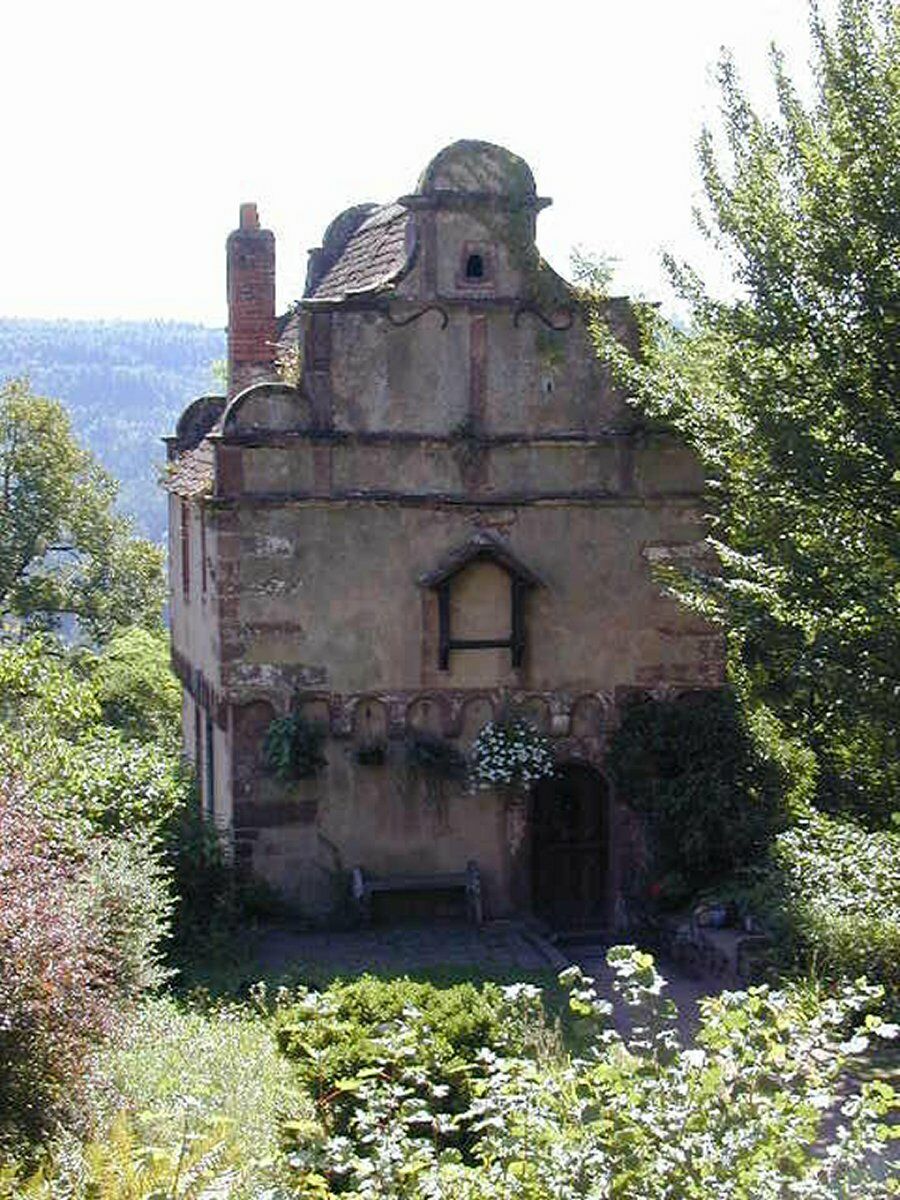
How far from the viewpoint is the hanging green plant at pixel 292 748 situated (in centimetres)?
1723

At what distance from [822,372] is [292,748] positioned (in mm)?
6890

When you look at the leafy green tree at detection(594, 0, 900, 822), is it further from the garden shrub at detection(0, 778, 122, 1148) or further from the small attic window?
the garden shrub at detection(0, 778, 122, 1148)

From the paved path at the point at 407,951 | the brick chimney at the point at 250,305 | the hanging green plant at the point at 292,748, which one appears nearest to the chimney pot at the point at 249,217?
the brick chimney at the point at 250,305

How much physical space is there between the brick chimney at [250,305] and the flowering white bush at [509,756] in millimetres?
6075

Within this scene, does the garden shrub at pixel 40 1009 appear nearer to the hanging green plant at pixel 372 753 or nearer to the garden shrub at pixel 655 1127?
the garden shrub at pixel 655 1127

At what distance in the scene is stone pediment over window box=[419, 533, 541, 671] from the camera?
17625mm

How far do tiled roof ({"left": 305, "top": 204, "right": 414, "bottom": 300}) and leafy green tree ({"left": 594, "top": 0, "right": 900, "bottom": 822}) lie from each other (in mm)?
4034

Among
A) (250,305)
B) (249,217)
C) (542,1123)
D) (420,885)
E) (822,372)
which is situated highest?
(249,217)

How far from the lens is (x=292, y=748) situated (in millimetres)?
17234

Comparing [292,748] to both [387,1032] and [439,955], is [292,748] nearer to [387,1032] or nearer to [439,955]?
[439,955]

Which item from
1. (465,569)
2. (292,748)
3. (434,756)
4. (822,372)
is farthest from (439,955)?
(822,372)

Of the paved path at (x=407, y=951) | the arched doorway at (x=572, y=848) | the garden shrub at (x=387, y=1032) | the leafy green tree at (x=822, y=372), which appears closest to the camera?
the garden shrub at (x=387, y=1032)

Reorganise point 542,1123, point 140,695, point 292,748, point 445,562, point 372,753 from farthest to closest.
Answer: point 140,695, point 445,562, point 372,753, point 292,748, point 542,1123

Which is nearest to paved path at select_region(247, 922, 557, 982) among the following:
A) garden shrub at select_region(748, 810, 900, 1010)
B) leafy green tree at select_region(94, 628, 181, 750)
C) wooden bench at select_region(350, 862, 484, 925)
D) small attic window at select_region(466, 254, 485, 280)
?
wooden bench at select_region(350, 862, 484, 925)
